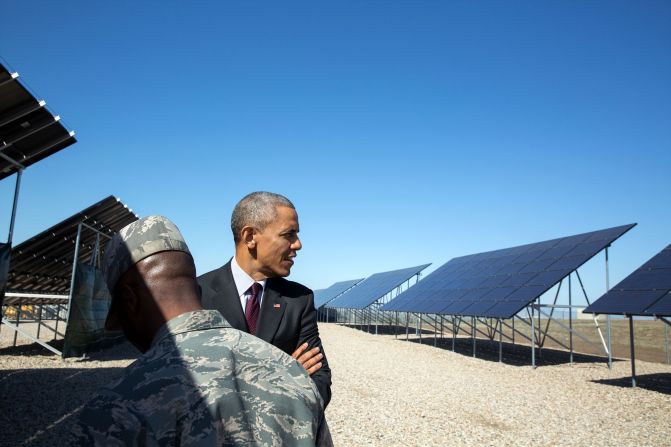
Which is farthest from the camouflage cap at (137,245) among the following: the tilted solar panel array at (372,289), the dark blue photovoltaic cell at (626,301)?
the tilted solar panel array at (372,289)

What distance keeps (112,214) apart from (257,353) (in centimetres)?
1340

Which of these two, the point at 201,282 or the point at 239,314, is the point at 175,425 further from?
the point at 201,282

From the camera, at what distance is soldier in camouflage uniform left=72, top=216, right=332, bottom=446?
1028mm

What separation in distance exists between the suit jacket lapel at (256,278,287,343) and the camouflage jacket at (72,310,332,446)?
945mm

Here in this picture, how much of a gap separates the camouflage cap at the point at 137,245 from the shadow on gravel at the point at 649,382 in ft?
37.8

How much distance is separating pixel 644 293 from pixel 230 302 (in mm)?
10417

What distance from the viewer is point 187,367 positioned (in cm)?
111

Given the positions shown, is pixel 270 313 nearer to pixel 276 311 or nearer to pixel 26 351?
pixel 276 311

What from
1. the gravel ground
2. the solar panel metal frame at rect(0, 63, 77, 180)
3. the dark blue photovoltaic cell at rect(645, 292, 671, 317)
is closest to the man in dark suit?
the gravel ground

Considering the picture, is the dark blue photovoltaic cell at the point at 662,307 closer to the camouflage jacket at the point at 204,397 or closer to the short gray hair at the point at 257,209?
the short gray hair at the point at 257,209

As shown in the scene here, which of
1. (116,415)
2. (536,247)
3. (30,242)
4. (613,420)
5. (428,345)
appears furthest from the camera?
(428,345)

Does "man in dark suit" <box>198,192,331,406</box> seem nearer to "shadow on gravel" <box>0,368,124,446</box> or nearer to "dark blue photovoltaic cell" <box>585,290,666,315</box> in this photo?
"shadow on gravel" <box>0,368,124,446</box>

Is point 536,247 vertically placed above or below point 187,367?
above

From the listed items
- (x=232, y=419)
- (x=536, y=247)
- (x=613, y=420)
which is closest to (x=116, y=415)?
(x=232, y=419)
